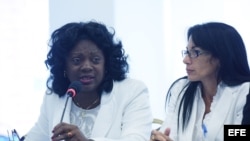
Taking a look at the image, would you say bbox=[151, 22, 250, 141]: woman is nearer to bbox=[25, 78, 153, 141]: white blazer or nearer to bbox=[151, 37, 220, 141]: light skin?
bbox=[151, 37, 220, 141]: light skin

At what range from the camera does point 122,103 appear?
5.31 ft

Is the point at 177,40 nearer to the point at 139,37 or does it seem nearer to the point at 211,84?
the point at 139,37

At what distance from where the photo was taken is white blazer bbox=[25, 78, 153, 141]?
1.54 metres

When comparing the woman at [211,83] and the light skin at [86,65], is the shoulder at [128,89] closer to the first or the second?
the light skin at [86,65]

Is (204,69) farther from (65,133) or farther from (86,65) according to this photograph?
(65,133)

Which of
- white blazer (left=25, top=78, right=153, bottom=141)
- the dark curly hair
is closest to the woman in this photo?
white blazer (left=25, top=78, right=153, bottom=141)

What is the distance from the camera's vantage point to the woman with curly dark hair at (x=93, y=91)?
5.11 feet


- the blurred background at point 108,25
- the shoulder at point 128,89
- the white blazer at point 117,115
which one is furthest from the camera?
the blurred background at point 108,25

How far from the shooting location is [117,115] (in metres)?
1.59

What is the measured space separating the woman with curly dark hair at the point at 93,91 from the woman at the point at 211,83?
0.20 meters

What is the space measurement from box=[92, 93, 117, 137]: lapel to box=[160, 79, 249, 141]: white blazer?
31 centimetres

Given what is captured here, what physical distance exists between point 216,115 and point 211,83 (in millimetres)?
175

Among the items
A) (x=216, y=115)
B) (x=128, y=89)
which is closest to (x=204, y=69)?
(x=216, y=115)

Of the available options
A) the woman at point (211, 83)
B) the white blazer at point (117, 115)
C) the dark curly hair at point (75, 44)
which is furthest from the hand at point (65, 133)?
the woman at point (211, 83)
